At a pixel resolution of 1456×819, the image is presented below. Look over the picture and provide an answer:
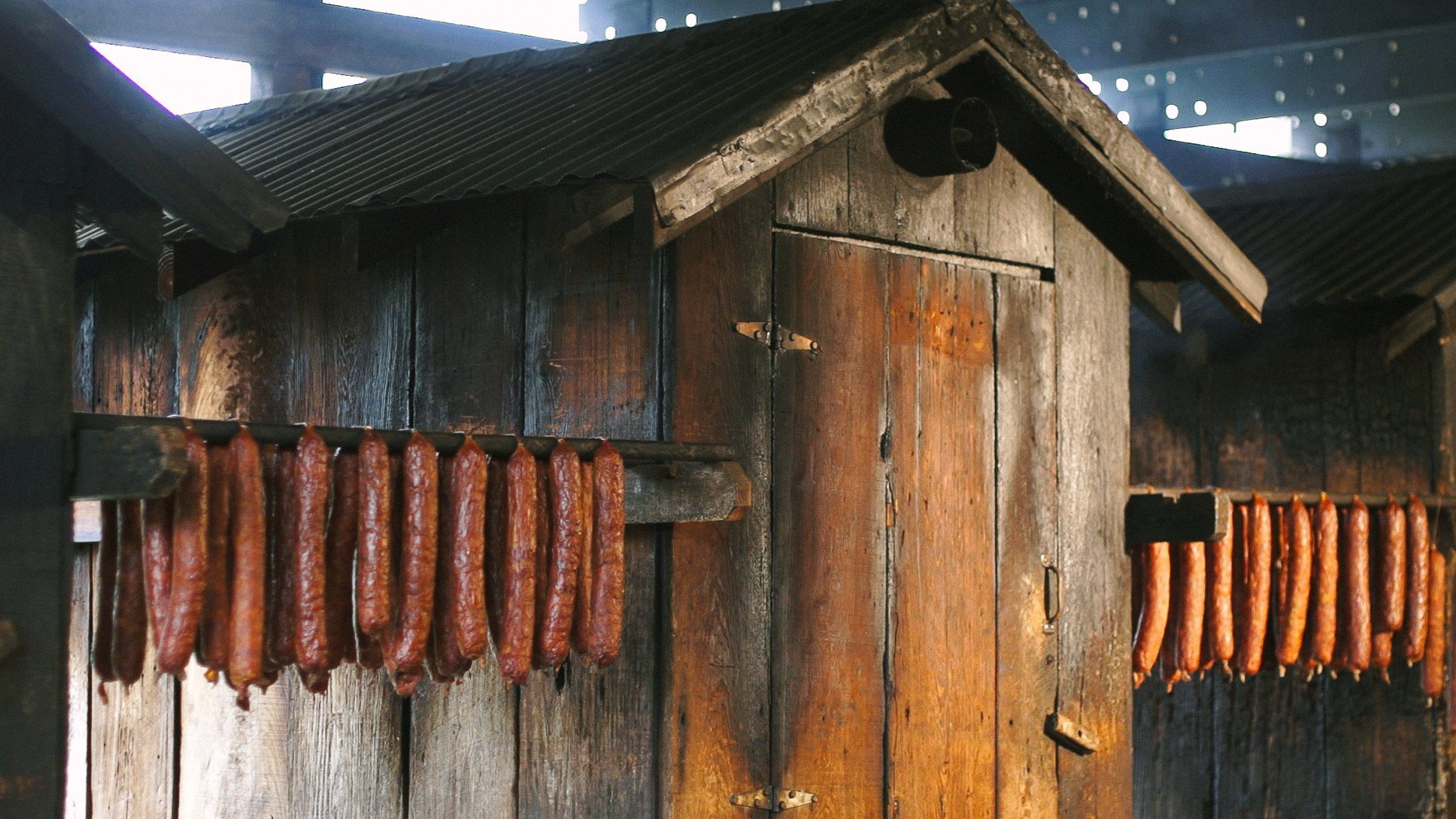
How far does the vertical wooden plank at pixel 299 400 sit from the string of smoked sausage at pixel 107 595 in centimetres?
157

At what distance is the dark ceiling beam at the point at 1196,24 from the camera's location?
11898 millimetres

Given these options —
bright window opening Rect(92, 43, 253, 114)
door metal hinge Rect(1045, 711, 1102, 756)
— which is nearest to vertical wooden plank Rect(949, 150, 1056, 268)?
door metal hinge Rect(1045, 711, 1102, 756)

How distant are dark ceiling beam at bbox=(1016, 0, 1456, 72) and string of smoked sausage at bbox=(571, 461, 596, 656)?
986 cm

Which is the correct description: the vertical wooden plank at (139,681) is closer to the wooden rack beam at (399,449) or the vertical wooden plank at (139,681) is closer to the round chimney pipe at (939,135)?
the wooden rack beam at (399,449)

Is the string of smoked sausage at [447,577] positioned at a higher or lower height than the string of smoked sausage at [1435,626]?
higher

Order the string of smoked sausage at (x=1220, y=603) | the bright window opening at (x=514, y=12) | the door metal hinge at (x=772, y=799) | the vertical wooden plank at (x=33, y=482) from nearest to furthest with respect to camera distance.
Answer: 1. the vertical wooden plank at (x=33, y=482)
2. the door metal hinge at (x=772, y=799)
3. the string of smoked sausage at (x=1220, y=603)
4. the bright window opening at (x=514, y=12)

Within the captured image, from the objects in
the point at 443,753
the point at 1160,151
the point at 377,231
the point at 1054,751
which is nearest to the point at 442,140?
the point at 377,231

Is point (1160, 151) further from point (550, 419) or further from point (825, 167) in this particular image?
point (550, 419)

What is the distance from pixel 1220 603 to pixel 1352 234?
299 centimetres

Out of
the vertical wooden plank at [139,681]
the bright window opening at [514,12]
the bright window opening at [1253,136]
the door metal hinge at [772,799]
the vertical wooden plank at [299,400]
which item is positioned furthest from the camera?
the bright window opening at [1253,136]

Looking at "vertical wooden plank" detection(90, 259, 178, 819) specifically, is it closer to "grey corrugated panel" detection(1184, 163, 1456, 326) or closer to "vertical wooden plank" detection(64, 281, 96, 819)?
"vertical wooden plank" detection(64, 281, 96, 819)

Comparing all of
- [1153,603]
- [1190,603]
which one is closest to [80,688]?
[1153,603]

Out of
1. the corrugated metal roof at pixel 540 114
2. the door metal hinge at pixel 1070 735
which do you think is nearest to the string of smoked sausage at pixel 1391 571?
the door metal hinge at pixel 1070 735

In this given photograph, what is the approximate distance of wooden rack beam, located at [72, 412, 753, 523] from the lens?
324 centimetres
